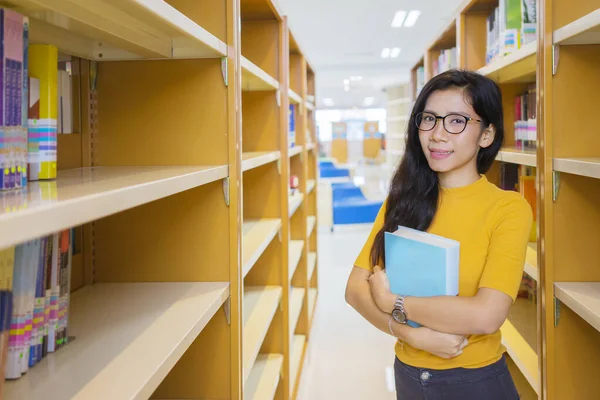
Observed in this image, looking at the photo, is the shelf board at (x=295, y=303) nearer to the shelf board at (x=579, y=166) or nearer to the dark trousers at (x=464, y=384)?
the dark trousers at (x=464, y=384)

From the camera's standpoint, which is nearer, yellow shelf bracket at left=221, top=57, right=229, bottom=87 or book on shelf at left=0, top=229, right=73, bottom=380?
book on shelf at left=0, top=229, right=73, bottom=380

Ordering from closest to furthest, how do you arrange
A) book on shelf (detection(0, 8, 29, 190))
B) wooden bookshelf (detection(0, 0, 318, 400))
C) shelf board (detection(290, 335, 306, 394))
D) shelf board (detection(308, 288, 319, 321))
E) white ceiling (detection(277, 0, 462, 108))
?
book on shelf (detection(0, 8, 29, 190)) < wooden bookshelf (detection(0, 0, 318, 400)) < shelf board (detection(290, 335, 306, 394)) < shelf board (detection(308, 288, 319, 321)) < white ceiling (detection(277, 0, 462, 108))

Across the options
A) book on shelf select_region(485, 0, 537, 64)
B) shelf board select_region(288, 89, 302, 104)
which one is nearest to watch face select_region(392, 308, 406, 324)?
book on shelf select_region(485, 0, 537, 64)

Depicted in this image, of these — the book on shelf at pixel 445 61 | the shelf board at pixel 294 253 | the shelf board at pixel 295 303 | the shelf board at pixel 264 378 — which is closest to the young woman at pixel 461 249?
the shelf board at pixel 264 378

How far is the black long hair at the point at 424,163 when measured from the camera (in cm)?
164

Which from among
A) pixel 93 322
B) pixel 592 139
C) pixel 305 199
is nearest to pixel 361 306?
pixel 93 322

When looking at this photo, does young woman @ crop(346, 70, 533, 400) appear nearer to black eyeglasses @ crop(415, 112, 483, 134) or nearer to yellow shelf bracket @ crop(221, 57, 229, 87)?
black eyeglasses @ crop(415, 112, 483, 134)

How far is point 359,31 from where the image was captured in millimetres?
8453

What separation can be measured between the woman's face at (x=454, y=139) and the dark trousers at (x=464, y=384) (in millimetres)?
511

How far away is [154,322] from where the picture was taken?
1.37 metres

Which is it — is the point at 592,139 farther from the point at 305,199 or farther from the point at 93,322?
the point at 305,199

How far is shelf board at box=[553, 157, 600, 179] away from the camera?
1456 millimetres

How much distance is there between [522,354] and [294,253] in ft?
5.52

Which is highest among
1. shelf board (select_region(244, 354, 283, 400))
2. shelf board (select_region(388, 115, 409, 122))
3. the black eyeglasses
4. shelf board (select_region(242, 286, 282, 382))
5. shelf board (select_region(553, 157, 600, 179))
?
shelf board (select_region(388, 115, 409, 122))
